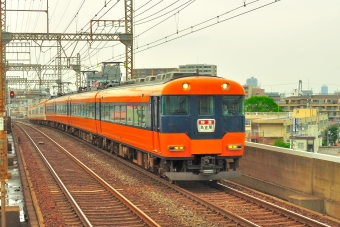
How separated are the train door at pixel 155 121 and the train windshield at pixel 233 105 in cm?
169

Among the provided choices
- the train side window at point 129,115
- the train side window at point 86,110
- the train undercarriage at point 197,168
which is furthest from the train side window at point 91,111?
the train undercarriage at point 197,168

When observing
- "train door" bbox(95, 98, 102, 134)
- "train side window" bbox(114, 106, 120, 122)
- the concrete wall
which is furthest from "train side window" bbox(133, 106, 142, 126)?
"train door" bbox(95, 98, 102, 134)

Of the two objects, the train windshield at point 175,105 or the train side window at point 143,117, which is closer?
the train windshield at point 175,105

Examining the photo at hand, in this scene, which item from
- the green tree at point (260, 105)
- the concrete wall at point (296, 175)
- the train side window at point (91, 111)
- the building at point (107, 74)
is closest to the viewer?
the concrete wall at point (296, 175)

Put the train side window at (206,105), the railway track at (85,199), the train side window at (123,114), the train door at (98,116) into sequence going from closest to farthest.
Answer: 1. the railway track at (85,199)
2. the train side window at (206,105)
3. the train side window at (123,114)
4. the train door at (98,116)

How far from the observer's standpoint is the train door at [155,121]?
1490 cm

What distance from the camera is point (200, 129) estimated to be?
1455cm

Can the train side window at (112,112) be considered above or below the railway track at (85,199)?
above

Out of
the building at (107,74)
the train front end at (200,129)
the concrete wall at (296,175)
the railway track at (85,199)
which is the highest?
the building at (107,74)

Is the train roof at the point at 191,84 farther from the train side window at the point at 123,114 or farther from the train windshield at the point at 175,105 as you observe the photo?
the train side window at the point at 123,114

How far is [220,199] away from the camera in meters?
13.3

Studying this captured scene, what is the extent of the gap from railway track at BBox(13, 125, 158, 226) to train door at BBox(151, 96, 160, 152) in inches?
64.9

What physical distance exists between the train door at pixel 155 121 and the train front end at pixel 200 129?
0.27 metres

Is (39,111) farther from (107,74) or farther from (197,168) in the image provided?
(197,168)
